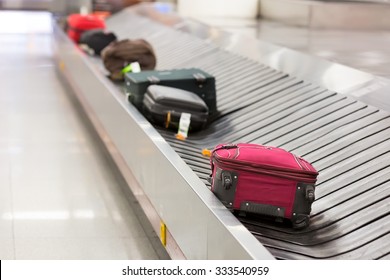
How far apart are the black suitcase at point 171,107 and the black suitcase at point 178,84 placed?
0.20 metres

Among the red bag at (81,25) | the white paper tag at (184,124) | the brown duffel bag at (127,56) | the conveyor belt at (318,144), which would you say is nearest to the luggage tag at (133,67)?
the brown duffel bag at (127,56)

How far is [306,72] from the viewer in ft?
19.4

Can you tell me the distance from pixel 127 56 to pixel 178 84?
63.9 inches

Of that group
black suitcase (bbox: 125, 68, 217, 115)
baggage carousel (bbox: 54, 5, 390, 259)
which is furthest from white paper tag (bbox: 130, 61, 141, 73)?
black suitcase (bbox: 125, 68, 217, 115)

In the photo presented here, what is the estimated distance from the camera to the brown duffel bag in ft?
24.6

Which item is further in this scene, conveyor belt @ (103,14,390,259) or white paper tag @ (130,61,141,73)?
white paper tag @ (130,61,141,73)

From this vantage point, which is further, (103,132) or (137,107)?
(103,132)

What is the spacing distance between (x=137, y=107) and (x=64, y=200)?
36.3 inches

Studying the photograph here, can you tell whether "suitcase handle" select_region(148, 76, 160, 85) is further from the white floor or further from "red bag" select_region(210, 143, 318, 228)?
"red bag" select_region(210, 143, 318, 228)

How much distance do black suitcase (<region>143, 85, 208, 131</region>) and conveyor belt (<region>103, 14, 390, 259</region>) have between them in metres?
0.10

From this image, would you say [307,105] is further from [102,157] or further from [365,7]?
[365,7]

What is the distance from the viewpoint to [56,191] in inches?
236
